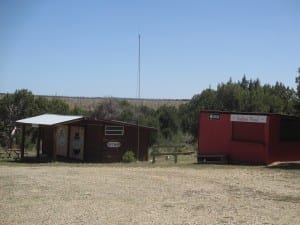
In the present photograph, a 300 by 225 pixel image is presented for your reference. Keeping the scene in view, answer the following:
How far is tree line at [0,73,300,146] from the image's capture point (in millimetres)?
43469

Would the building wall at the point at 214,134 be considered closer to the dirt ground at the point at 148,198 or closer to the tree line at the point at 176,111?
the dirt ground at the point at 148,198

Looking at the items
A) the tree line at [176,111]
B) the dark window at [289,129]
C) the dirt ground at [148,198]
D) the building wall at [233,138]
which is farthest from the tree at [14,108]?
the dirt ground at [148,198]

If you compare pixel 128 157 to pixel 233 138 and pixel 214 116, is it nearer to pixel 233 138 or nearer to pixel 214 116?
pixel 214 116

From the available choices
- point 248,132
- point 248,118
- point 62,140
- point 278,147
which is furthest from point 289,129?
point 62,140

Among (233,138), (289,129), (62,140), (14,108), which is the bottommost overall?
(62,140)

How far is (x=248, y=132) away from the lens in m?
25.2

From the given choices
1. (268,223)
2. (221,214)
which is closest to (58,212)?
(221,214)

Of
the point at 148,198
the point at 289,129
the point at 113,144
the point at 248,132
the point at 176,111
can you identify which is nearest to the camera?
the point at 148,198

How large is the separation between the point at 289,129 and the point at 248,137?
2.05 meters

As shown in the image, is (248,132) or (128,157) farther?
(128,157)

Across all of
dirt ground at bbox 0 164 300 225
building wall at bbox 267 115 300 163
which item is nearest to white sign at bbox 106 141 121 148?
building wall at bbox 267 115 300 163

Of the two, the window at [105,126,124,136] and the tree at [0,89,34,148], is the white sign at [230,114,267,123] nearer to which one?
the window at [105,126,124,136]

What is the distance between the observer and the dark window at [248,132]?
2475 cm

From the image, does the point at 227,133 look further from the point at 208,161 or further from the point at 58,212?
the point at 58,212
